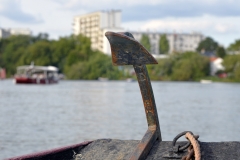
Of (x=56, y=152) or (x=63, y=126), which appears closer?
(x=56, y=152)

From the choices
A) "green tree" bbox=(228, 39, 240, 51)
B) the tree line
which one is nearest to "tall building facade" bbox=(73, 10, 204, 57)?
the tree line

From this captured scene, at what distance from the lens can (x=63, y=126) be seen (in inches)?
821

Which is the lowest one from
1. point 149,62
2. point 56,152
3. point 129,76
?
point 129,76

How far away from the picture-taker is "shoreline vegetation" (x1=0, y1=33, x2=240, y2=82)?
8431cm

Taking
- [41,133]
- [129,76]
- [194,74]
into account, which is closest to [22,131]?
[41,133]

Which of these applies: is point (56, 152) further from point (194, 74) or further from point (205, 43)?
point (205, 43)

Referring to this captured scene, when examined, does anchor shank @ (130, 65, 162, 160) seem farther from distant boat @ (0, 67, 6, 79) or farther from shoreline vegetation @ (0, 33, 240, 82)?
distant boat @ (0, 67, 6, 79)

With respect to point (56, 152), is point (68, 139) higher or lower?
lower

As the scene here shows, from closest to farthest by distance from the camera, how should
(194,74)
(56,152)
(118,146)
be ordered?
1. (118,146)
2. (56,152)
3. (194,74)

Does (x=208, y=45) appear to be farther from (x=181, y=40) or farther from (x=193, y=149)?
(x=193, y=149)

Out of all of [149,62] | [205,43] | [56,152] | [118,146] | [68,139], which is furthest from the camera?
[205,43]

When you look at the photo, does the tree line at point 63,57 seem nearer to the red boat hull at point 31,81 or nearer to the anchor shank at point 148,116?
the red boat hull at point 31,81

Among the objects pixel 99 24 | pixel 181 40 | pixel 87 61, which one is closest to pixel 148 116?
pixel 87 61

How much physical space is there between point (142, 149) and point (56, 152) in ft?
2.94
